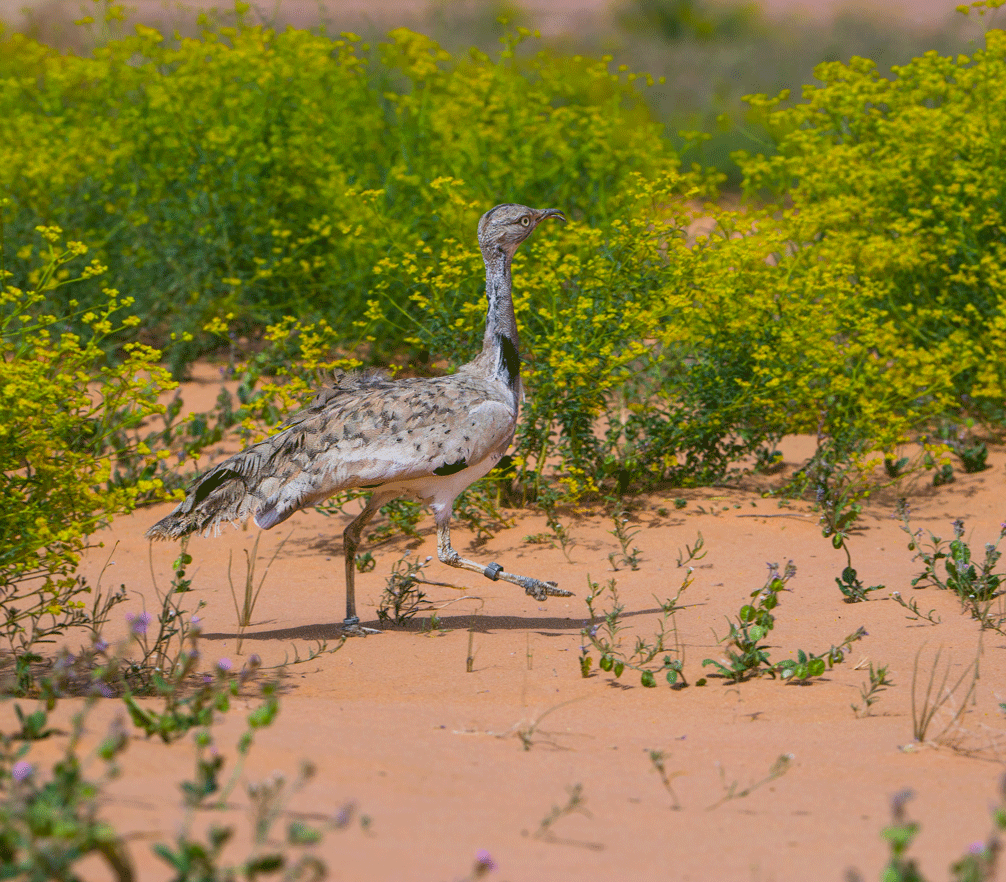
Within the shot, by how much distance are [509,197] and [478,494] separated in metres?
2.86

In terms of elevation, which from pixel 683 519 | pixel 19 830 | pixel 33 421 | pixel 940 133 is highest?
pixel 940 133

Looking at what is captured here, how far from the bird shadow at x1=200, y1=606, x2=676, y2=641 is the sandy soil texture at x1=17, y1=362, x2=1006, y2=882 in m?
0.03

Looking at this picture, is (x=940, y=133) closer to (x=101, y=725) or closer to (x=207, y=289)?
(x=207, y=289)

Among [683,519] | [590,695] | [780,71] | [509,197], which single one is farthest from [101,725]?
[780,71]

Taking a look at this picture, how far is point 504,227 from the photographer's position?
268 inches

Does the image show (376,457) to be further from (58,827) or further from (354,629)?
(58,827)

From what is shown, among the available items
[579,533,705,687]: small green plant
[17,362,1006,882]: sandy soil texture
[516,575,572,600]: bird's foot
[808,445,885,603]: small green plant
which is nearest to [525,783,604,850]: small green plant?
[17,362,1006,882]: sandy soil texture

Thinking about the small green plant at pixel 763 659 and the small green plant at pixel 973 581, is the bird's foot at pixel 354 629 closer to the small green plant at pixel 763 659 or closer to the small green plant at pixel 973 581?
the small green plant at pixel 763 659

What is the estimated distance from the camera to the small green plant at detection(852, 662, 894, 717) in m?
4.67

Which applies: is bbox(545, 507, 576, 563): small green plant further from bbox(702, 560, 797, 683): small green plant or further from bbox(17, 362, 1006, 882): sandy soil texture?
bbox(702, 560, 797, 683): small green plant

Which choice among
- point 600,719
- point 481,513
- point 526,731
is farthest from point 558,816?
point 481,513

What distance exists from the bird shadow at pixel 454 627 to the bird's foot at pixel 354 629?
0.25 feet

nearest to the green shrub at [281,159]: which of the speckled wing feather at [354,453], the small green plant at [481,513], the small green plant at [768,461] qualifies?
the small green plant at [481,513]

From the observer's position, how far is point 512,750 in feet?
13.6
